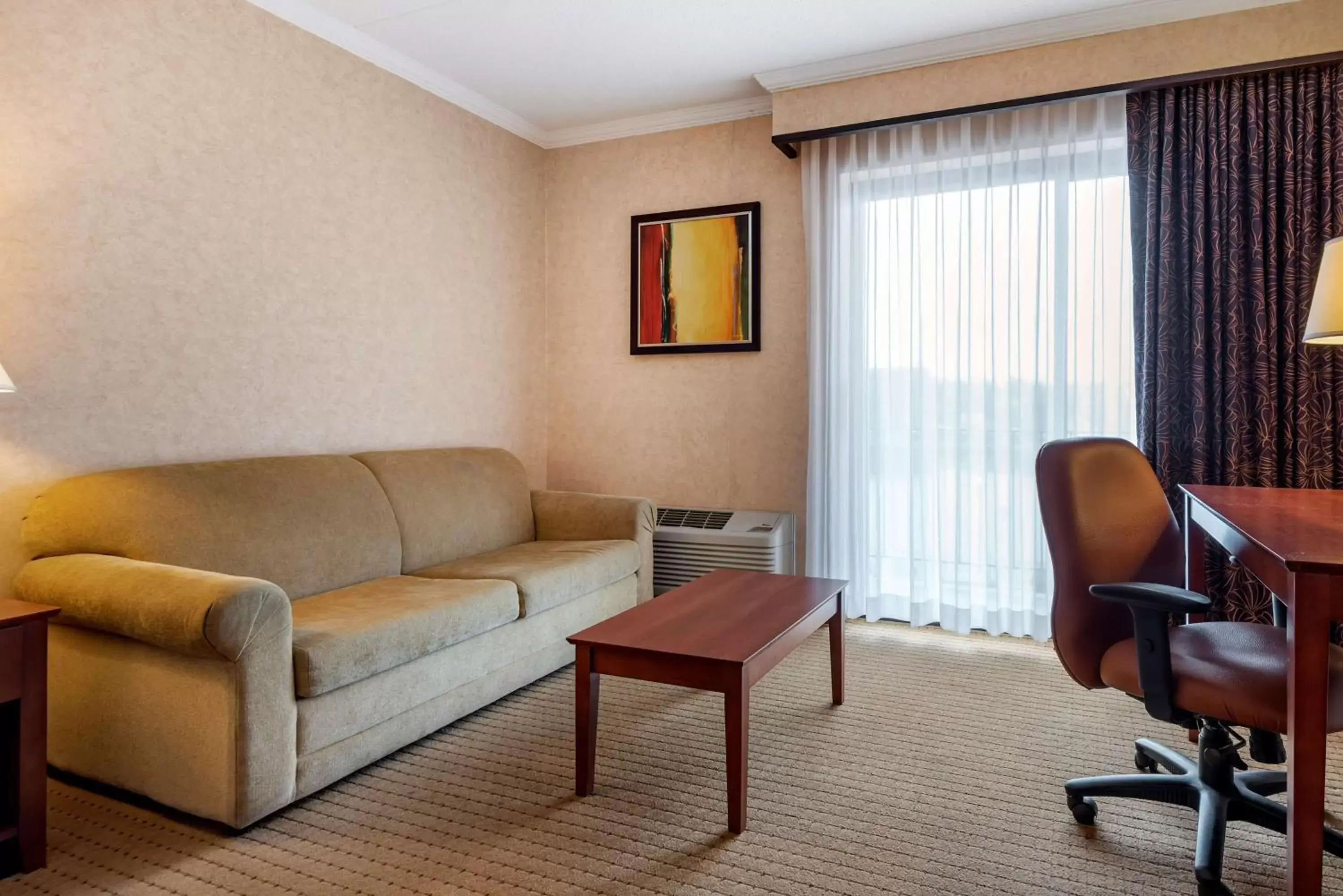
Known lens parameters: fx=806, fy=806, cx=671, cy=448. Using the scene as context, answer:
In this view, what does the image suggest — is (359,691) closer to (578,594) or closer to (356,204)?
(578,594)

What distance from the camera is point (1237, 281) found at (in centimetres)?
312

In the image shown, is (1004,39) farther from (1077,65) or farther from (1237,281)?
(1237,281)

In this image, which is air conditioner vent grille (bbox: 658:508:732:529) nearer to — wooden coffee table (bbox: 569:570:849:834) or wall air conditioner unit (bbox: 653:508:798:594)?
wall air conditioner unit (bbox: 653:508:798:594)

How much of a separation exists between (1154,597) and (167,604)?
218 centimetres

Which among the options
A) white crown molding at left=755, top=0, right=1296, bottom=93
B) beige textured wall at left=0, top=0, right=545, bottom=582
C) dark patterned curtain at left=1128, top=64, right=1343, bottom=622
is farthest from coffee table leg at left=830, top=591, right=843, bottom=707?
white crown molding at left=755, top=0, right=1296, bottom=93

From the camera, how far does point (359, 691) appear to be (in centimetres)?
221

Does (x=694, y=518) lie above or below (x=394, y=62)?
below

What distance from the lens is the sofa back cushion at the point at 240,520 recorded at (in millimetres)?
2320

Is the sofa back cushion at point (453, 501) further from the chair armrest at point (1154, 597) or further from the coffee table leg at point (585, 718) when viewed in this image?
the chair armrest at point (1154, 597)

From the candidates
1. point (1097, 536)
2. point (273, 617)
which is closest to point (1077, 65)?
point (1097, 536)

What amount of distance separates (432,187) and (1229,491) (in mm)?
3422

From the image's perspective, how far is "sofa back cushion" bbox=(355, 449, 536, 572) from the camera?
3.23m

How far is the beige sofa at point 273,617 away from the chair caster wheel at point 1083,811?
176cm

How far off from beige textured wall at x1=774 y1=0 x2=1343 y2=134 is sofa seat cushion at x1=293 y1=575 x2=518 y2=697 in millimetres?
2585
